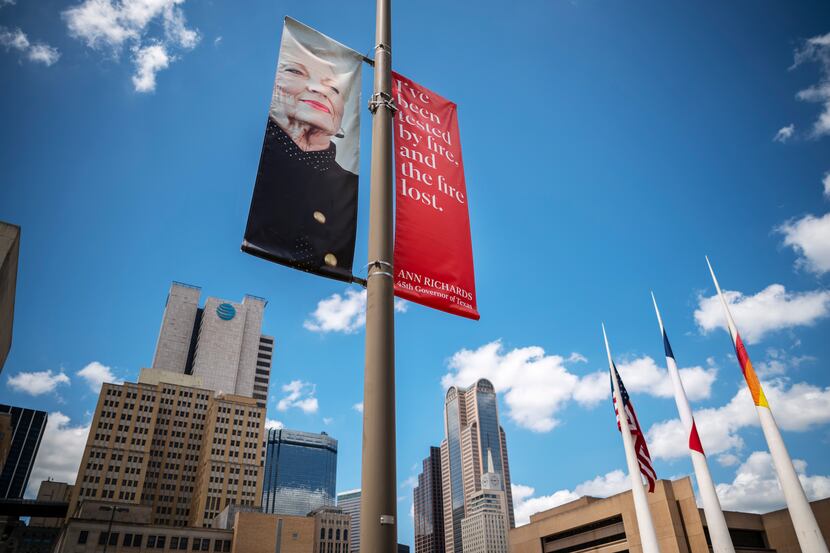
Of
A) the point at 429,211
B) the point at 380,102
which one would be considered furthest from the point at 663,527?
the point at 380,102

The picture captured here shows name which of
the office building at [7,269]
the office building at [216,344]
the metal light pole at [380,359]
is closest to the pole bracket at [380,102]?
the metal light pole at [380,359]

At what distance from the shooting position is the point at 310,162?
641cm

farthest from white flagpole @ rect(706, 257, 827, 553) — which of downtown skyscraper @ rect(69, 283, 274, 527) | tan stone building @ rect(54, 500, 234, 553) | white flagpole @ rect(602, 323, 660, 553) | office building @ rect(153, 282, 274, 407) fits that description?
office building @ rect(153, 282, 274, 407)

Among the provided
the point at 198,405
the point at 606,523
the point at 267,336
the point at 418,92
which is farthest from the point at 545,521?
the point at 267,336

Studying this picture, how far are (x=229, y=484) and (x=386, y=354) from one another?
434 ft

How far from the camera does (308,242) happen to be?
5.88 m

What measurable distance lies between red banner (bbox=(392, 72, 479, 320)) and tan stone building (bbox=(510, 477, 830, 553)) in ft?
196

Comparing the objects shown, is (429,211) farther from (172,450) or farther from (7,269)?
(172,450)

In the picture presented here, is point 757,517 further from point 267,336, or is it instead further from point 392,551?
point 267,336

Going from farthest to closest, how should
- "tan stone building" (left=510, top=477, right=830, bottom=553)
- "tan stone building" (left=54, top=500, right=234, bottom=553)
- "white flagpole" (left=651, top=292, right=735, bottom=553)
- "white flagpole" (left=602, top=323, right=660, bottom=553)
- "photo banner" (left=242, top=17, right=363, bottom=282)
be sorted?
"tan stone building" (left=54, top=500, right=234, bottom=553) < "tan stone building" (left=510, top=477, right=830, bottom=553) < "white flagpole" (left=602, top=323, right=660, bottom=553) < "white flagpole" (left=651, top=292, right=735, bottom=553) < "photo banner" (left=242, top=17, right=363, bottom=282)

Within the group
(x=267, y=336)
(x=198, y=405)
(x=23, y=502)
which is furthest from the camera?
(x=267, y=336)

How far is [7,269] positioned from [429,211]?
24.4 feet

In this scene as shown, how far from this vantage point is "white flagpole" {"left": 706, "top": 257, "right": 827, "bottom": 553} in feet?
78.4

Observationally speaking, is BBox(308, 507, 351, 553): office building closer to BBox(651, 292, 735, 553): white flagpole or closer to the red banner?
BBox(651, 292, 735, 553): white flagpole
